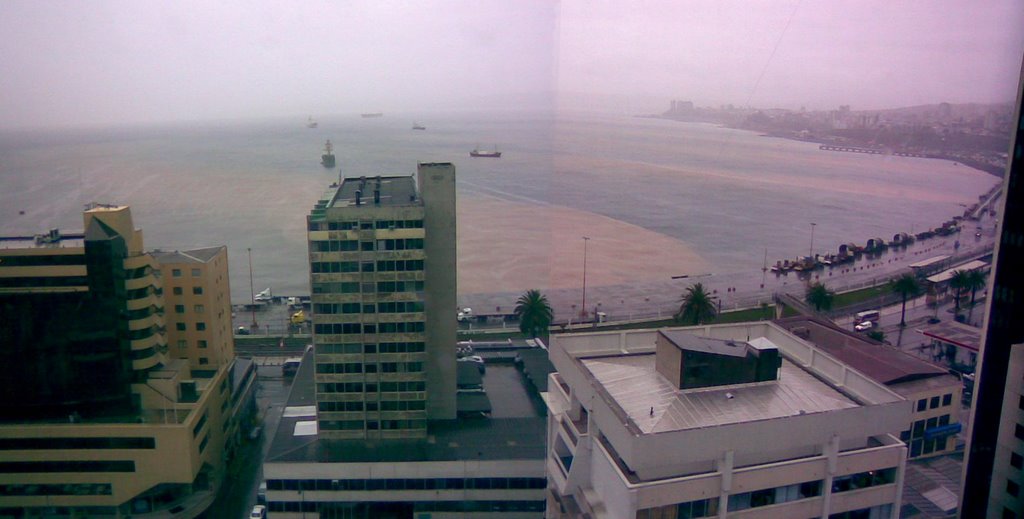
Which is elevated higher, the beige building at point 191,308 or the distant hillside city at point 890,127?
the distant hillside city at point 890,127

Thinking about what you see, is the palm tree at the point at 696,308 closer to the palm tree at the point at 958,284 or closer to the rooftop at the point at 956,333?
the rooftop at the point at 956,333

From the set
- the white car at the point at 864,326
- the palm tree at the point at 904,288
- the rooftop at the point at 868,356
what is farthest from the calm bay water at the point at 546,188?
the rooftop at the point at 868,356

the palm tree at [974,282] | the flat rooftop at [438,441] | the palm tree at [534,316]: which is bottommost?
the flat rooftop at [438,441]

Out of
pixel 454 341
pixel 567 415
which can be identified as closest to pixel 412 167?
pixel 454 341

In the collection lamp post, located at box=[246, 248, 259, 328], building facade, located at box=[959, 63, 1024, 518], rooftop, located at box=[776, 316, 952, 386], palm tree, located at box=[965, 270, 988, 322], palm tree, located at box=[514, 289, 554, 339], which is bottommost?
lamp post, located at box=[246, 248, 259, 328]

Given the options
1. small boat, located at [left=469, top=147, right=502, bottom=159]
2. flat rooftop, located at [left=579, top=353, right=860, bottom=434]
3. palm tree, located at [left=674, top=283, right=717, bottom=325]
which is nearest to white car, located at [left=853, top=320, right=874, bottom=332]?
palm tree, located at [left=674, top=283, right=717, bottom=325]

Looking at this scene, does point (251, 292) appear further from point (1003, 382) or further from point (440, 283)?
point (1003, 382)

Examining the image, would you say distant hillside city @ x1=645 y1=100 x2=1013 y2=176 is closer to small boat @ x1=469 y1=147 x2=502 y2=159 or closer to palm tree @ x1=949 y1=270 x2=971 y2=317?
palm tree @ x1=949 y1=270 x2=971 y2=317
